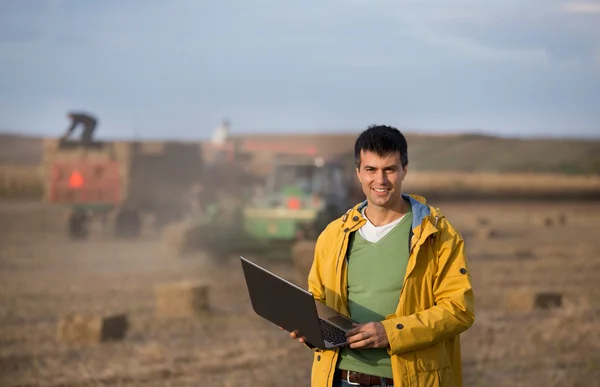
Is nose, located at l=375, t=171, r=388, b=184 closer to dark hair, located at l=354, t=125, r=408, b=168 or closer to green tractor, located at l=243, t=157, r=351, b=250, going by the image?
dark hair, located at l=354, t=125, r=408, b=168

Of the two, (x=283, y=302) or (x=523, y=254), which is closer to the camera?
(x=283, y=302)

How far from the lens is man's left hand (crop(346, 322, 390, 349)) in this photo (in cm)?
333

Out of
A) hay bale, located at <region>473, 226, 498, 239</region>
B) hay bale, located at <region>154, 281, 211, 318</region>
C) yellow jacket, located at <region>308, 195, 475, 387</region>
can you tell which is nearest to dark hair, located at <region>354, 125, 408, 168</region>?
yellow jacket, located at <region>308, 195, 475, 387</region>

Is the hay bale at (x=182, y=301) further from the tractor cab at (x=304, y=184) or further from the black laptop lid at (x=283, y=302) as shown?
the black laptop lid at (x=283, y=302)

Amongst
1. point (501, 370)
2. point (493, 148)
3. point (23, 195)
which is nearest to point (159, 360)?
point (501, 370)

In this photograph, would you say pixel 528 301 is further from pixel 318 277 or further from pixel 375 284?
pixel 375 284

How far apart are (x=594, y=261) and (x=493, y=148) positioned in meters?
24.7

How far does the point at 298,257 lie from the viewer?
14.8m

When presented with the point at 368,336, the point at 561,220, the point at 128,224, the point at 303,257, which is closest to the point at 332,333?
the point at 368,336

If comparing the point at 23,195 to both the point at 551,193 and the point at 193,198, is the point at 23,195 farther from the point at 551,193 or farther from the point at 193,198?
the point at 551,193

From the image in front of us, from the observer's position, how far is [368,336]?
132 inches

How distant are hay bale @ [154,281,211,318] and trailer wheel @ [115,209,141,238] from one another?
12.2m

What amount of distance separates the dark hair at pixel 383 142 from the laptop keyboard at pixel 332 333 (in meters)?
0.63

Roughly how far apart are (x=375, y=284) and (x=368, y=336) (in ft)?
0.76
